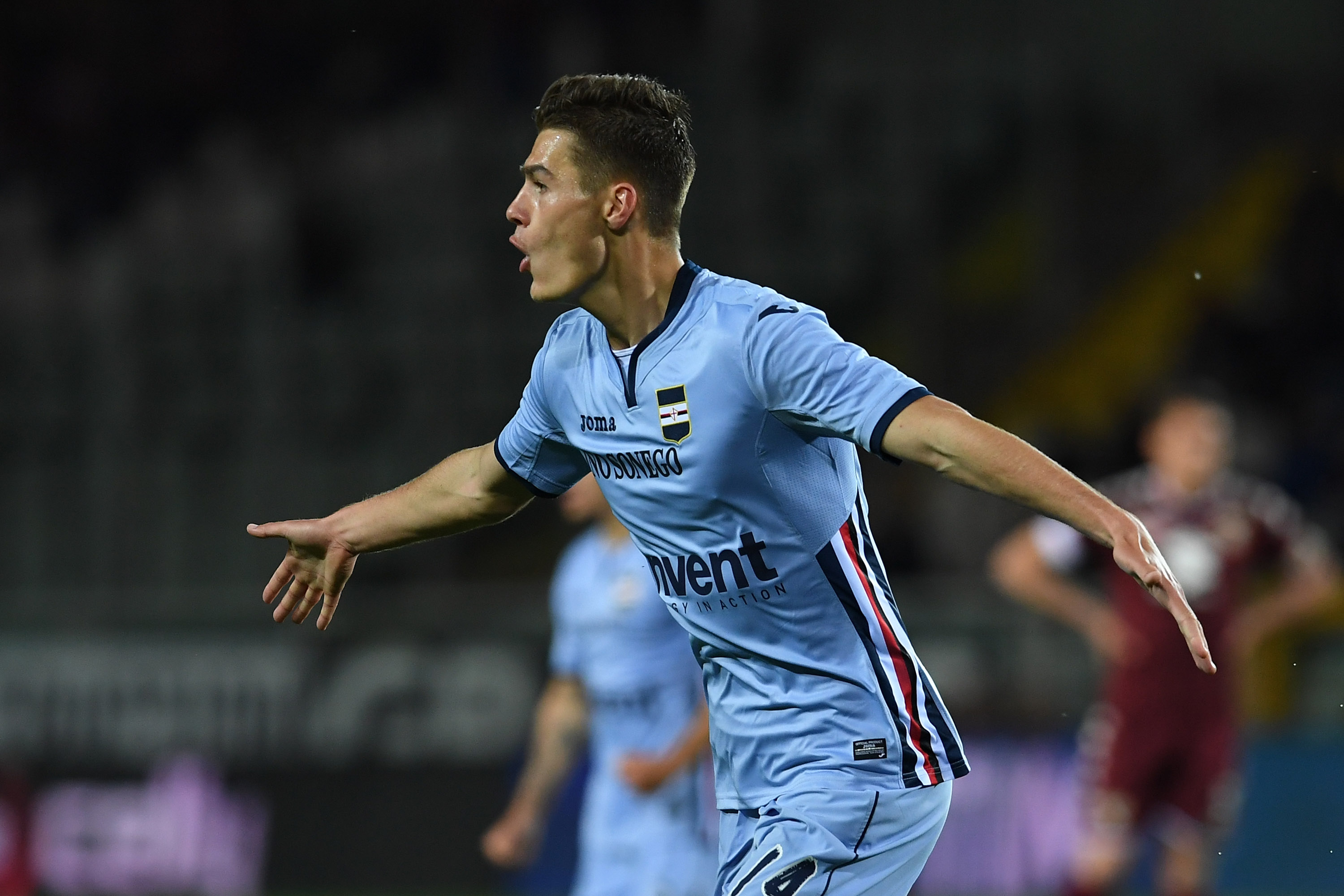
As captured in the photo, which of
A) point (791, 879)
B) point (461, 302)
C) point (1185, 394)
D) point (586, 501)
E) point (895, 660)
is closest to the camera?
point (791, 879)

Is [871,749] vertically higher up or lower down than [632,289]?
lower down

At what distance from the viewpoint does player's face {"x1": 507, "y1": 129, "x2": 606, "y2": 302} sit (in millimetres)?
3629

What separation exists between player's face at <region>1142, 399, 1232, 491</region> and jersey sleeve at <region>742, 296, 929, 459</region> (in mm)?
5438

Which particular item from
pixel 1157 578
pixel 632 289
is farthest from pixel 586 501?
pixel 1157 578

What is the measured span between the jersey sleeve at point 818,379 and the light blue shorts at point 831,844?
0.71 meters

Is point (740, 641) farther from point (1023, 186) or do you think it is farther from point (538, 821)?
point (1023, 186)

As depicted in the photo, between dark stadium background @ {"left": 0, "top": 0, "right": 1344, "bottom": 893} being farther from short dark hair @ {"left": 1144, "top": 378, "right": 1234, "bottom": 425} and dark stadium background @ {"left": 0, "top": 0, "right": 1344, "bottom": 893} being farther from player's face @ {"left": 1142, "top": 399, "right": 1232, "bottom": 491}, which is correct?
player's face @ {"left": 1142, "top": 399, "right": 1232, "bottom": 491}

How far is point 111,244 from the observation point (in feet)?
48.4

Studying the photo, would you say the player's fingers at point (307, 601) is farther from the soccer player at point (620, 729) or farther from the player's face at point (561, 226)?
the soccer player at point (620, 729)

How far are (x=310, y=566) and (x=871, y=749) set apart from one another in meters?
1.31

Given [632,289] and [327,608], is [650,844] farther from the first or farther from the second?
[632,289]

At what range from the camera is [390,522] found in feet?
13.1

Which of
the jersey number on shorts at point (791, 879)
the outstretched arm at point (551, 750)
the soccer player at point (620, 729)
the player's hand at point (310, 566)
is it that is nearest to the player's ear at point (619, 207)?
the player's hand at point (310, 566)

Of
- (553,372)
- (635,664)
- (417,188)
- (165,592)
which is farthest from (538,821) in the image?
(417,188)
